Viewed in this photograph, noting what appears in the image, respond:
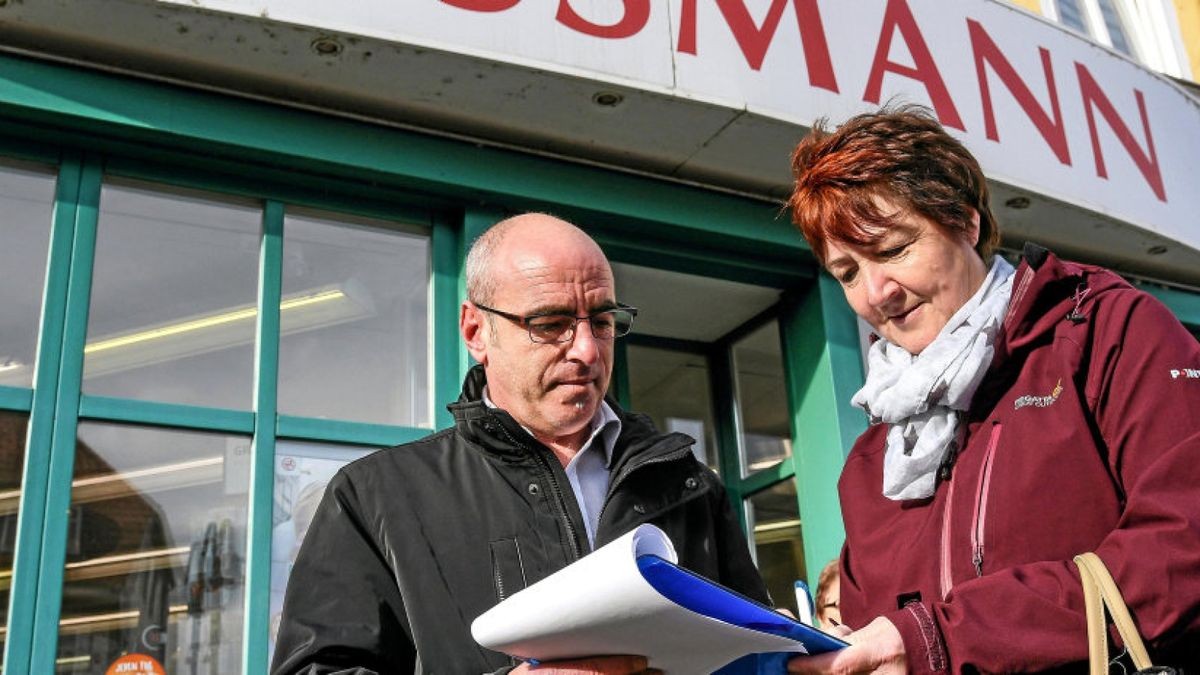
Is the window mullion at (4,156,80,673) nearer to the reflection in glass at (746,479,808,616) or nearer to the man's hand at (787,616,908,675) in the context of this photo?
the man's hand at (787,616,908,675)

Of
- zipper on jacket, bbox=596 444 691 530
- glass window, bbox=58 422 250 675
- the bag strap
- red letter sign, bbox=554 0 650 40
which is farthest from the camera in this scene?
red letter sign, bbox=554 0 650 40

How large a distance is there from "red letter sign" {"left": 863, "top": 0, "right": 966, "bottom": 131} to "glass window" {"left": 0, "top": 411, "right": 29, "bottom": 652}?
3.34 meters

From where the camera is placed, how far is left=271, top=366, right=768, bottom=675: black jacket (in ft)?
6.50

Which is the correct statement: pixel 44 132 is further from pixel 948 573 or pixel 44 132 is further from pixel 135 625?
pixel 948 573

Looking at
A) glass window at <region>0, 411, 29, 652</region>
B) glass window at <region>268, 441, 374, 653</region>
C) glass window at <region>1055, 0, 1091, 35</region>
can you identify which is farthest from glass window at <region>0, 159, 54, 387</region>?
glass window at <region>1055, 0, 1091, 35</region>

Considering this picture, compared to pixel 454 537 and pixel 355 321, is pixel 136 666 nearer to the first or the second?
pixel 355 321

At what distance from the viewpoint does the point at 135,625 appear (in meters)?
3.52

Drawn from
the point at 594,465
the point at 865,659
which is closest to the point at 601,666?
the point at 865,659

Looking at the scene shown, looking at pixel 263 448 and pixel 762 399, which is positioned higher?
pixel 762 399

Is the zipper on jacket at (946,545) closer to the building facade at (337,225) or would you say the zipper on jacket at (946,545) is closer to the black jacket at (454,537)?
the black jacket at (454,537)

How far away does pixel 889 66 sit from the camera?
4.86 metres

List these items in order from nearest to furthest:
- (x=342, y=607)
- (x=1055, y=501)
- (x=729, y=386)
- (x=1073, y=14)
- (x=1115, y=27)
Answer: (x=1055, y=501) < (x=342, y=607) < (x=729, y=386) < (x=1073, y=14) < (x=1115, y=27)

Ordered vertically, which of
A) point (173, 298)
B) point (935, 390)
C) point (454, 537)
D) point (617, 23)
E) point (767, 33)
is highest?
point (767, 33)

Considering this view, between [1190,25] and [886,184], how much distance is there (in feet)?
22.1
